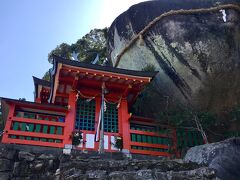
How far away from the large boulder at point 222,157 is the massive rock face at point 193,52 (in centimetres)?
580

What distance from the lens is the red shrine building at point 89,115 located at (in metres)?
9.17

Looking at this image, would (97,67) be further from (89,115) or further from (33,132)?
(33,132)

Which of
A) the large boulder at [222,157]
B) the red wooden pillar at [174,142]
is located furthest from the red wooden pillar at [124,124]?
the large boulder at [222,157]

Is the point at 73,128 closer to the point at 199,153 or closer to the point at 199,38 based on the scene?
the point at 199,153

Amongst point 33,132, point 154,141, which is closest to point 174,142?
point 154,141

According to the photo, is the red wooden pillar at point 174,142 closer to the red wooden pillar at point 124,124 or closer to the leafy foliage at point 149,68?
the red wooden pillar at point 124,124

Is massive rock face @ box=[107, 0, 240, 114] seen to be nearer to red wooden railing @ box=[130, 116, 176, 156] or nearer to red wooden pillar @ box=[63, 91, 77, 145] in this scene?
red wooden railing @ box=[130, 116, 176, 156]

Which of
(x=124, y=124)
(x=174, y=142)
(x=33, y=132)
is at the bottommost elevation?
(x=174, y=142)

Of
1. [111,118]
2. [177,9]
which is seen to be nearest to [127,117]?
[111,118]

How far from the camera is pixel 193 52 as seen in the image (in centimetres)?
1312

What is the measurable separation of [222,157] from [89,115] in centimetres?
615

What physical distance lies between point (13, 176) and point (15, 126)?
245 cm

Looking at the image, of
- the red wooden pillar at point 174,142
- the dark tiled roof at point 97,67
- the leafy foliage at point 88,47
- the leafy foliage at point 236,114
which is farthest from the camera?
the leafy foliage at point 88,47

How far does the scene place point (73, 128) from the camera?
9719 mm
